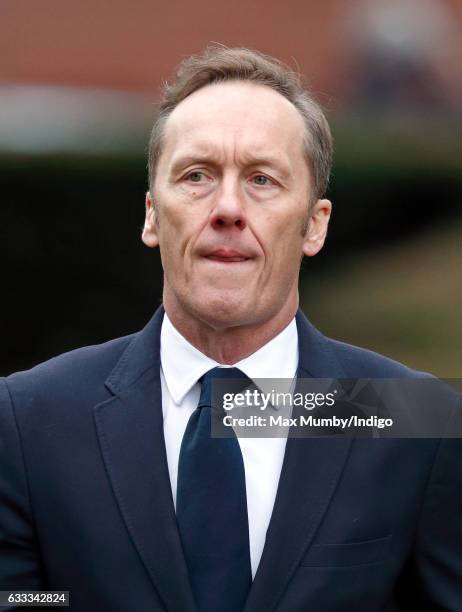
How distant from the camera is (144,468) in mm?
3232

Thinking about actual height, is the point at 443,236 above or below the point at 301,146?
below

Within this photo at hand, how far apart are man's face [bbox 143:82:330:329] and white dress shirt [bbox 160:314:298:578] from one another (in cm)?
9

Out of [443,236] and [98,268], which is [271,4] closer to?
[443,236]

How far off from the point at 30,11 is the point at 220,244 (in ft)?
50.6

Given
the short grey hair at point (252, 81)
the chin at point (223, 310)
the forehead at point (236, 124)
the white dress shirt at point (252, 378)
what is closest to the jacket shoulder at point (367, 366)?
the white dress shirt at point (252, 378)

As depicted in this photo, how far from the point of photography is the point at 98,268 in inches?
377

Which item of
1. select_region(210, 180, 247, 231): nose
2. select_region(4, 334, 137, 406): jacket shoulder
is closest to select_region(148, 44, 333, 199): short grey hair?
select_region(210, 180, 247, 231): nose

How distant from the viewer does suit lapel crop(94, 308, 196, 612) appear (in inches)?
123

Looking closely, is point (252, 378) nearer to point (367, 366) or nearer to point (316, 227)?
point (367, 366)

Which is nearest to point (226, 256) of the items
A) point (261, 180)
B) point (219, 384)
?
point (261, 180)

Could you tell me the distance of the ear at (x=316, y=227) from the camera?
357cm

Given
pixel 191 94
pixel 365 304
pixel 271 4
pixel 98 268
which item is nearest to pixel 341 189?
pixel 365 304

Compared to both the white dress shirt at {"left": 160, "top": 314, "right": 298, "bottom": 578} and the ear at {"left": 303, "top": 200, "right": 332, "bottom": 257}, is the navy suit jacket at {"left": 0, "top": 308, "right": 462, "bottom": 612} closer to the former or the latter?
the white dress shirt at {"left": 160, "top": 314, "right": 298, "bottom": 578}

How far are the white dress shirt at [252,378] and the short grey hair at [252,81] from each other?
18.0 inches
